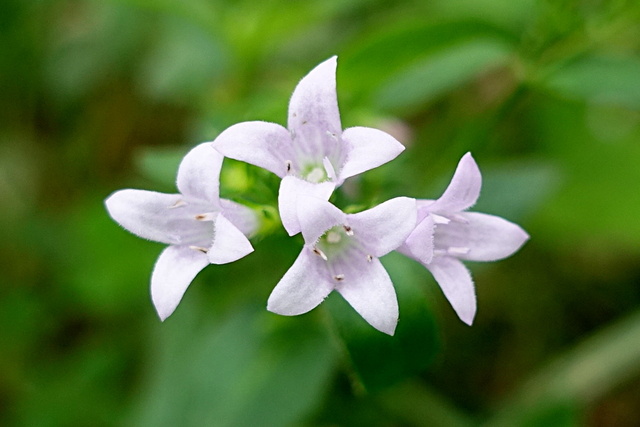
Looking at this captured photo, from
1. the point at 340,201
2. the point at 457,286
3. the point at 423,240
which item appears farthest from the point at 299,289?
the point at 340,201

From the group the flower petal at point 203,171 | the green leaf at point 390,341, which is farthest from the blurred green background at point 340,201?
the flower petal at point 203,171

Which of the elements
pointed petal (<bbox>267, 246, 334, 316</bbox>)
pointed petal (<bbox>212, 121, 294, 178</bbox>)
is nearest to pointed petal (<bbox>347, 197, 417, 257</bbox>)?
pointed petal (<bbox>267, 246, 334, 316</bbox>)

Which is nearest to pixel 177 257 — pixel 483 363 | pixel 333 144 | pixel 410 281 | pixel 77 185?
pixel 333 144

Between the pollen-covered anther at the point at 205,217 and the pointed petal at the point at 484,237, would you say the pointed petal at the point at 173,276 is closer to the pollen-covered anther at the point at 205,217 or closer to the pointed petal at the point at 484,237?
the pollen-covered anther at the point at 205,217

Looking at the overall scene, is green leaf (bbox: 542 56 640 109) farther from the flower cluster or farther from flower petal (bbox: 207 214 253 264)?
flower petal (bbox: 207 214 253 264)

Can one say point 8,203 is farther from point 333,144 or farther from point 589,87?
point 589,87

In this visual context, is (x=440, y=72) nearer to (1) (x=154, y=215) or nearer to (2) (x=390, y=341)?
(2) (x=390, y=341)
